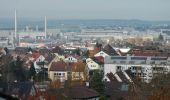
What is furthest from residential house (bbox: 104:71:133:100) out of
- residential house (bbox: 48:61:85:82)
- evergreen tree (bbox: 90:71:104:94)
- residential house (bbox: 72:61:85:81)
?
residential house (bbox: 48:61:85:82)

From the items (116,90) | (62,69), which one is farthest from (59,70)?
(116,90)

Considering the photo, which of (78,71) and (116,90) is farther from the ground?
(116,90)

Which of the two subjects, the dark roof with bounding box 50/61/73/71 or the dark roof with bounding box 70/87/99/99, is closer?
the dark roof with bounding box 70/87/99/99

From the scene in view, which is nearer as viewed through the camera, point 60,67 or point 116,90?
point 116,90

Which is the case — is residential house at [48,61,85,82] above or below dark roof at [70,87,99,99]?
below

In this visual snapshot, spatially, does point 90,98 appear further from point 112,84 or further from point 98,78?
point 112,84

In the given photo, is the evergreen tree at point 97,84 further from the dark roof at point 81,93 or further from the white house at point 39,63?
the white house at point 39,63

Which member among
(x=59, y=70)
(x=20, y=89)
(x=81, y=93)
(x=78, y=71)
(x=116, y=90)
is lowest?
(x=59, y=70)

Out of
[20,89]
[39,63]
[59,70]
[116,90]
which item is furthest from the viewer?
[39,63]

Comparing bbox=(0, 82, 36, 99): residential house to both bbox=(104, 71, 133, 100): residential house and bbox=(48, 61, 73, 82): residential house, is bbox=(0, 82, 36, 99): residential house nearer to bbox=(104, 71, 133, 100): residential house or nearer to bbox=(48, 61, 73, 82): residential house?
bbox=(104, 71, 133, 100): residential house

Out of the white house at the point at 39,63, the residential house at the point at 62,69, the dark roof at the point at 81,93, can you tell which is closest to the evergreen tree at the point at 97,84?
the dark roof at the point at 81,93

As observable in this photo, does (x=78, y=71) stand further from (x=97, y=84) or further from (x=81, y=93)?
(x=81, y=93)

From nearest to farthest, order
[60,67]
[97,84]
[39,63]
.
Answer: [97,84] < [60,67] < [39,63]
